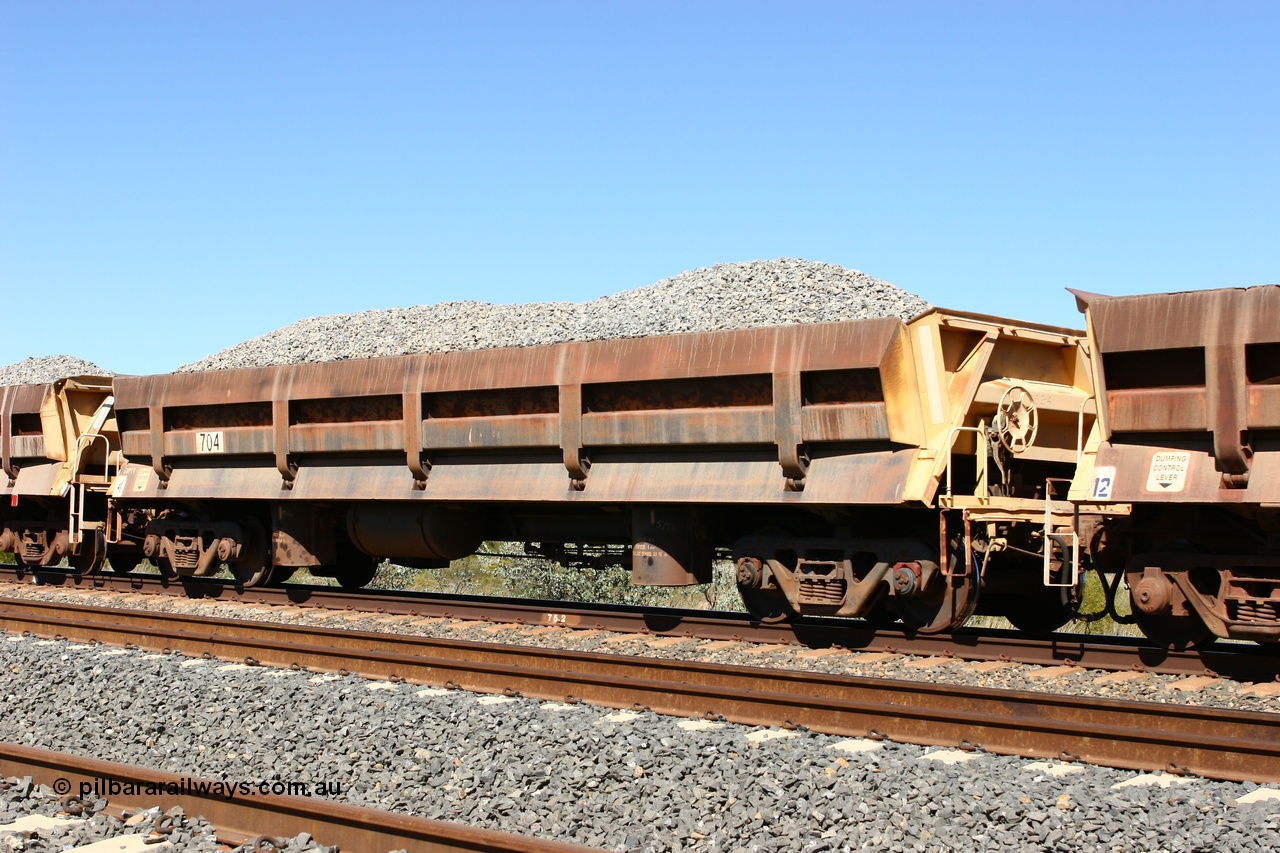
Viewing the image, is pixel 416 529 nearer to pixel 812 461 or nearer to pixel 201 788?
pixel 812 461

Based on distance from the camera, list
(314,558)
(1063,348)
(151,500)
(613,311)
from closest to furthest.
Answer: (1063,348) < (314,558) < (151,500) < (613,311)

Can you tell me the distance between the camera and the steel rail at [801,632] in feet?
29.0

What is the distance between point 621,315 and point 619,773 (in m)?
13.8

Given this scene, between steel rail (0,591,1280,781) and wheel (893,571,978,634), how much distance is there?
2271 mm

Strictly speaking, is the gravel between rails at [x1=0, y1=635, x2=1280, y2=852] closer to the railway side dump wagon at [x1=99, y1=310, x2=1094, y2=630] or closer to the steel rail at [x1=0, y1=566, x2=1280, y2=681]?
the steel rail at [x1=0, y1=566, x2=1280, y2=681]

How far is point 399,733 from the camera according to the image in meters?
6.91

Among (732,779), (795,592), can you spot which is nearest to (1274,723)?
(732,779)

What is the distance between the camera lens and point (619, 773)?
5.98 metres

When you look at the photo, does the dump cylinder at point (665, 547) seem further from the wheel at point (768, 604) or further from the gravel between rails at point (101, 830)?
the gravel between rails at point (101, 830)

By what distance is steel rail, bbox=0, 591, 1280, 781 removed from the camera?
6141 millimetres

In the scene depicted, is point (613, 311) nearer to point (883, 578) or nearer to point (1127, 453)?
point (883, 578)

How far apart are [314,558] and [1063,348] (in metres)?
8.31

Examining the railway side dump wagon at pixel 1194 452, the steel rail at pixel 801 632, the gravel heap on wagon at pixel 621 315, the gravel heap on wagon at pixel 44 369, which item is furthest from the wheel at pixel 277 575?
the gravel heap on wagon at pixel 44 369

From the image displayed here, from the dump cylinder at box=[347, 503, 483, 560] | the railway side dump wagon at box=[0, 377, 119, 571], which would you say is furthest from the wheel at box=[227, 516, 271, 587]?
the railway side dump wagon at box=[0, 377, 119, 571]
